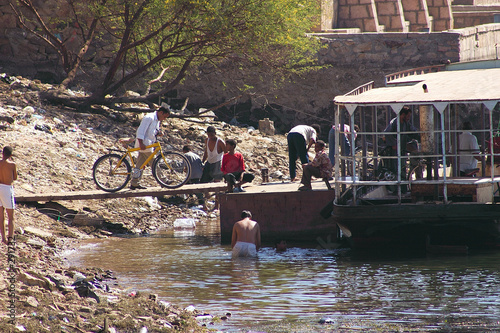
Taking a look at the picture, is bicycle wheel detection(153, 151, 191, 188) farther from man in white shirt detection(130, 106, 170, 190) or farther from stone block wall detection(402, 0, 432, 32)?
stone block wall detection(402, 0, 432, 32)

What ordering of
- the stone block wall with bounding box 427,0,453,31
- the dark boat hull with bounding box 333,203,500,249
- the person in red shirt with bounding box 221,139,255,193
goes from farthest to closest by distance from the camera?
the stone block wall with bounding box 427,0,453,31, the person in red shirt with bounding box 221,139,255,193, the dark boat hull with bounding box 333,203,500,249

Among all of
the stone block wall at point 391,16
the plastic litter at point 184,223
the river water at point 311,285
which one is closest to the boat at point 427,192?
the river water at point 311,285

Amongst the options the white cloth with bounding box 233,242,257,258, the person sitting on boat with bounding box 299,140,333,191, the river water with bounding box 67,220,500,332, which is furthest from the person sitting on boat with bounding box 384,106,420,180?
the white cloth with bounding box 233,242,257,258

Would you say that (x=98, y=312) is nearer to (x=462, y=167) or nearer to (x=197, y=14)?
(x=462, y=167)

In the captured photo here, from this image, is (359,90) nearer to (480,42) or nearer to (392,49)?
(392,49)

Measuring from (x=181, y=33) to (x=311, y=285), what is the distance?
10434mm

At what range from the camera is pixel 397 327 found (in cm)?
742

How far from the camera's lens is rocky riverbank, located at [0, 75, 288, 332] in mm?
7047

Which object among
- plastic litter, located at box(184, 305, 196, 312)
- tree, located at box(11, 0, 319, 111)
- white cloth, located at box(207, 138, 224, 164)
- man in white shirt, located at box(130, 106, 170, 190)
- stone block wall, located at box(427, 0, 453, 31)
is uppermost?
stone block wall, located at box(427, 0, 453, 31)

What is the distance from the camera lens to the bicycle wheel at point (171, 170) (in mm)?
13273

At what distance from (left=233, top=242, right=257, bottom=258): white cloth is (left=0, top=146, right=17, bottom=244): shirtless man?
3394mm

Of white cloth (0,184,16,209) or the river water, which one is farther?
white cloth (0,184,16,209)

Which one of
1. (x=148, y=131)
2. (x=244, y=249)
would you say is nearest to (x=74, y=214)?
(x=148, y=131)

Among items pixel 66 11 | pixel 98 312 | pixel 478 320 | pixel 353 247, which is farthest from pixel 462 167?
pixel 66 11
